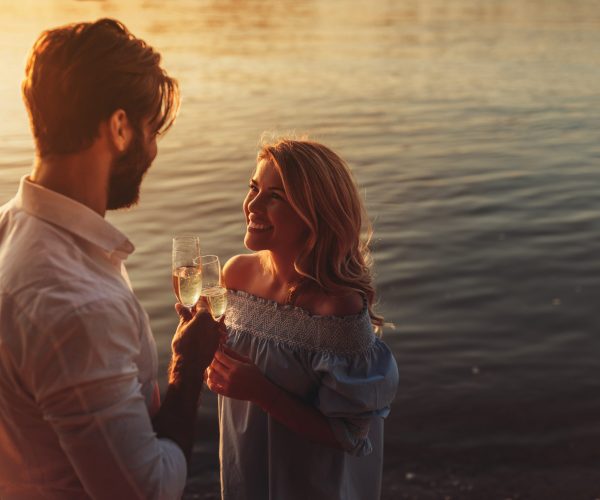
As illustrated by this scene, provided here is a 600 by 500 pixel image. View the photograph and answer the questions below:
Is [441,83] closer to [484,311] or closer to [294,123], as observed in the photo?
[294,123]

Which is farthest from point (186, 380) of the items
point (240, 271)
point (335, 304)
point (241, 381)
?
point (240, 271)

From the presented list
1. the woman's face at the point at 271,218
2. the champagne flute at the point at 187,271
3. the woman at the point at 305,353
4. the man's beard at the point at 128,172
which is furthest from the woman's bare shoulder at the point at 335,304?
the man's beard at the point at 128,172

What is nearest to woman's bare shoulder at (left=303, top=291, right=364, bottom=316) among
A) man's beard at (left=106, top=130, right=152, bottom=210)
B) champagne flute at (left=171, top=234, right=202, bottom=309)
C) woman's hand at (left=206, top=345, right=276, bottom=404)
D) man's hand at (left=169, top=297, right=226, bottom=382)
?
woman's hand at (left=206, top=345, right=276, bottom=404)

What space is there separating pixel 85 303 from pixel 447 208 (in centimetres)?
1024

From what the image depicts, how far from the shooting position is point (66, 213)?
2.38 m

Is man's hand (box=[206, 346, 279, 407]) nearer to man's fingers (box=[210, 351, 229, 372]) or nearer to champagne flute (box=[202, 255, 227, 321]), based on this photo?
man's fingers (box=[210, 351, 229, 372])

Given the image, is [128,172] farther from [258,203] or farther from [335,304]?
[335,304]

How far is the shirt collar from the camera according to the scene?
93.4 inches

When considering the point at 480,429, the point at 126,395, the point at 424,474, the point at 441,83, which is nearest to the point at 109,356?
the point at 126,395

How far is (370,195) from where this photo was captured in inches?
503

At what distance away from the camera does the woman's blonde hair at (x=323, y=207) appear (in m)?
3.53

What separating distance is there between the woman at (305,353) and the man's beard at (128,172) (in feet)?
3.26

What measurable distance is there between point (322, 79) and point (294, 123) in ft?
19.9

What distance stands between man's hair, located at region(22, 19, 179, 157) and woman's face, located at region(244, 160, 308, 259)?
1179 mm
